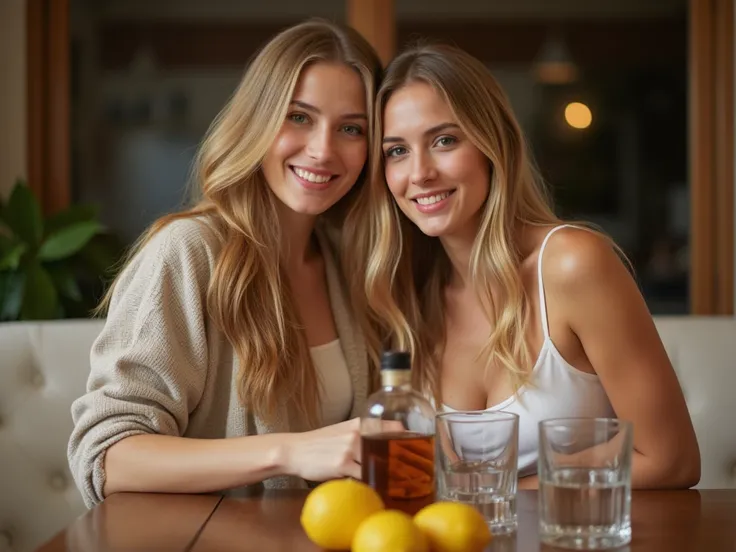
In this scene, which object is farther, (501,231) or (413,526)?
(501,231)

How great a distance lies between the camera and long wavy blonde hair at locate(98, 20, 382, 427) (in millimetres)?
1800

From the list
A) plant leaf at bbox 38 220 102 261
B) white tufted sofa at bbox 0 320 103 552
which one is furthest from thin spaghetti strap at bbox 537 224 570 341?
plant leaf at bbox 38 220 102 261

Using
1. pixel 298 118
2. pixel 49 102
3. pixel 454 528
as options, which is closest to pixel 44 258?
pixel 49 102

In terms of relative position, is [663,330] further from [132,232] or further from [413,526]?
[132,232]

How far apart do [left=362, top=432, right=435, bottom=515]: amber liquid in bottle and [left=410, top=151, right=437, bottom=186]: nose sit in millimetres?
722

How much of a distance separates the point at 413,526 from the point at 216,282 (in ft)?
2.82

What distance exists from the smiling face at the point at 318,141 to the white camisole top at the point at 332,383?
28cm

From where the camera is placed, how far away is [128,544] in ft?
3.70

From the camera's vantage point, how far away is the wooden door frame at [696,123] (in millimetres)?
3529

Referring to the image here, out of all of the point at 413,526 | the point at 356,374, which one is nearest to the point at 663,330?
the point at 356,374

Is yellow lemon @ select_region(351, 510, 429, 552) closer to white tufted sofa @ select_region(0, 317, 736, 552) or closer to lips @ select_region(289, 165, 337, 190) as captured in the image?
lips @ select_region(289, 165, 337, 190)

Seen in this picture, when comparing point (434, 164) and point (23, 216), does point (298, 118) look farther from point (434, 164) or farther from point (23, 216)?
point (23, 216)

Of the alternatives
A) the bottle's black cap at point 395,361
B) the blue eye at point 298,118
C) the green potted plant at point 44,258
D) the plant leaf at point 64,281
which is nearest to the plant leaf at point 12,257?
the green potted plant at point 44,258

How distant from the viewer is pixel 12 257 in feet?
9.69
